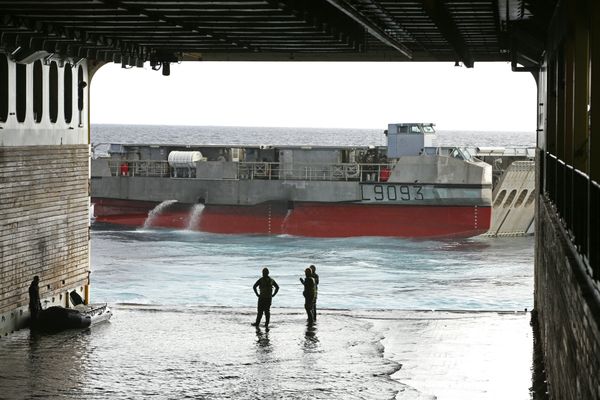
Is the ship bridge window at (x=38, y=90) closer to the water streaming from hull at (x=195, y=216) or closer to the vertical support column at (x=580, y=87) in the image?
the vertical support column at (x=580, y=87)

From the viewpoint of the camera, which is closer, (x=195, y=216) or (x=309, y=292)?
(x=309, y=292)

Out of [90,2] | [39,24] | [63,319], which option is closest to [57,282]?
[63,319]

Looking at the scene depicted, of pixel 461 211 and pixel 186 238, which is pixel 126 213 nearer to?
pixel 186 238

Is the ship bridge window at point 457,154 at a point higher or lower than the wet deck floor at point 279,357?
higher

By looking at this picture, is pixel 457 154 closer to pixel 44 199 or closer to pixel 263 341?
pixel 44 199

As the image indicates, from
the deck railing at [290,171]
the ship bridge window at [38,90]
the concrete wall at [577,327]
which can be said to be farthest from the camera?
the deck railing at [290,171]

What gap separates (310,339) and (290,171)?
4253cm

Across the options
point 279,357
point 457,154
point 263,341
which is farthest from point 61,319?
point 457,154

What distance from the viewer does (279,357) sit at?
19516 mm

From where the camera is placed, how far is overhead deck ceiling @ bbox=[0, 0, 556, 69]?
17.9m

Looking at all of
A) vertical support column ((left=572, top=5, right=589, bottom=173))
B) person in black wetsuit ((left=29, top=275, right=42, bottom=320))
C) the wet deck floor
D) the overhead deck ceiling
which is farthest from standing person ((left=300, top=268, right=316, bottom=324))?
vertical support column ((left=572, top=5, right=589, bottom=173))

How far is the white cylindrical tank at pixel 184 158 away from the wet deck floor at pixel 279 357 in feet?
131

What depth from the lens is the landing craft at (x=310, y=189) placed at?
59062mm

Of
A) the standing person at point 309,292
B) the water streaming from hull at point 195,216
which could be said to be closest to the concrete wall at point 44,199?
the standing person at point 309,292
